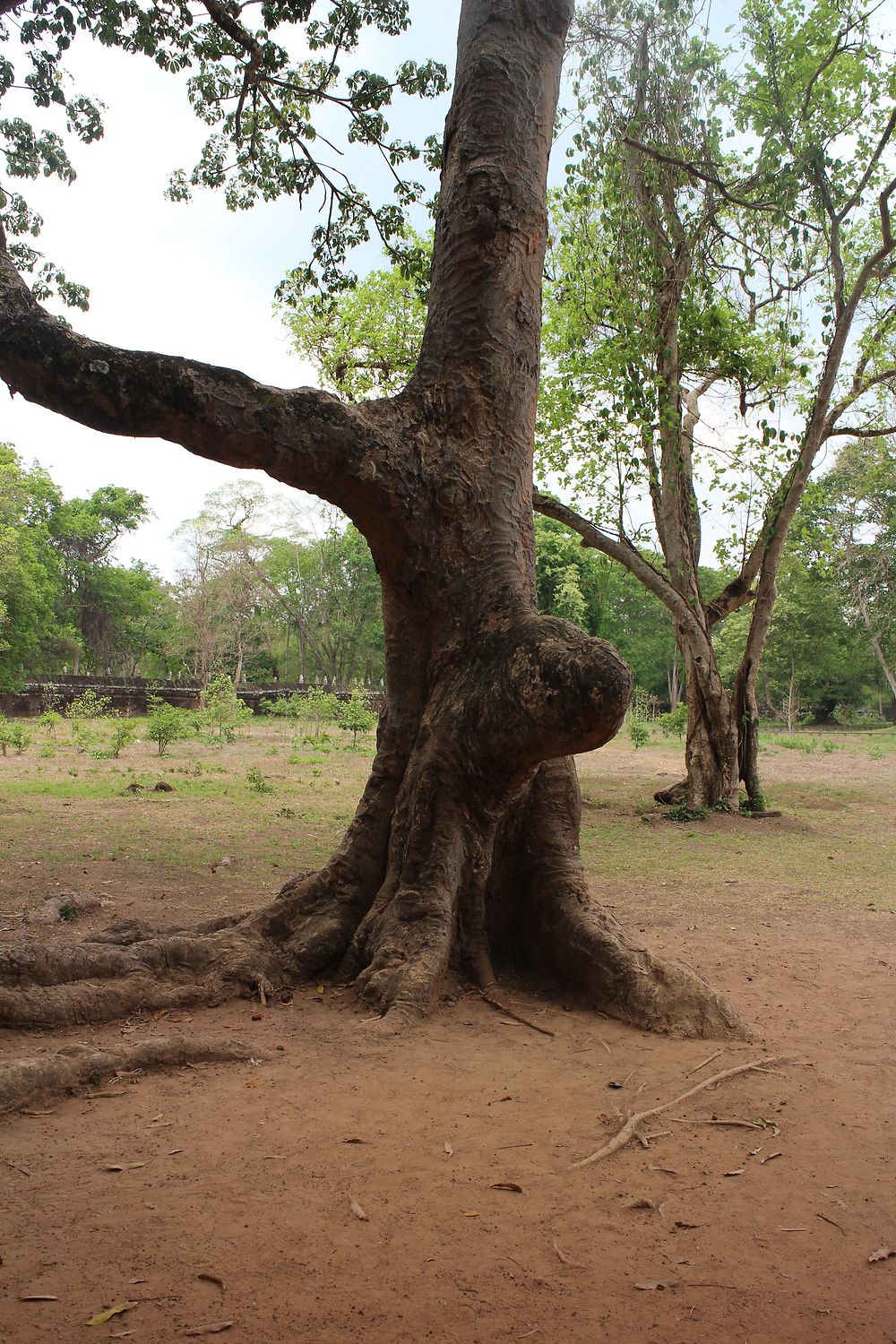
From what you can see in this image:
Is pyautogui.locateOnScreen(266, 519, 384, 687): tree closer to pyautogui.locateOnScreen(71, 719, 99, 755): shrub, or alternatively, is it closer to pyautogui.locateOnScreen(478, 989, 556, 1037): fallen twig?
pyautogui.locateOnScreen(71, 719, 99, 755): shrub

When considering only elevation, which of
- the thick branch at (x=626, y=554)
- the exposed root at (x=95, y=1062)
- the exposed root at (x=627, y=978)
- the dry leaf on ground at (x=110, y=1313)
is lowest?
the exposed root at (x=95, y=1062)

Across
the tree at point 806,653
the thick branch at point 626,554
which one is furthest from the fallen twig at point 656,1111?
the tree at point 806,653

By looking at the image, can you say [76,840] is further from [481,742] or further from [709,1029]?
→ [709,1029]

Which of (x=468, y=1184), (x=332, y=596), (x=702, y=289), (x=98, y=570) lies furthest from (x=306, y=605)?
(x=468, y=1184)

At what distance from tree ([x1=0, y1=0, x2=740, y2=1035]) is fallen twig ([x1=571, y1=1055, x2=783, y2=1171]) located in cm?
38

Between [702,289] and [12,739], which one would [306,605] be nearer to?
[12,739]

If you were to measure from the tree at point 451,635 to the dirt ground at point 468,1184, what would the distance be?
291mm

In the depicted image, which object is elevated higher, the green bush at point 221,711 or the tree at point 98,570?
the tree at point 98,570

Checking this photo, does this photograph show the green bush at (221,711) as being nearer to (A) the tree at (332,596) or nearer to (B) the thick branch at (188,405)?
(B) the thick branch at (188,405)

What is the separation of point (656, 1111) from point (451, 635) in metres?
2.48

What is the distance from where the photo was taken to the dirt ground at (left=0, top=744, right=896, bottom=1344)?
7.02ft

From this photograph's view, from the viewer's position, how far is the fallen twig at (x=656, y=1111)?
2.91 meters

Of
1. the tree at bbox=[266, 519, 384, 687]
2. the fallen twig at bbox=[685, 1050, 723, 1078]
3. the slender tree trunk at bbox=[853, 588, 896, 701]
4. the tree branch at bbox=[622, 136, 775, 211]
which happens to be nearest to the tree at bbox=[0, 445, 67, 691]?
the tree at bbox=[266, 519, 384, 687]

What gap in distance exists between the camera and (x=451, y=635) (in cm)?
482
